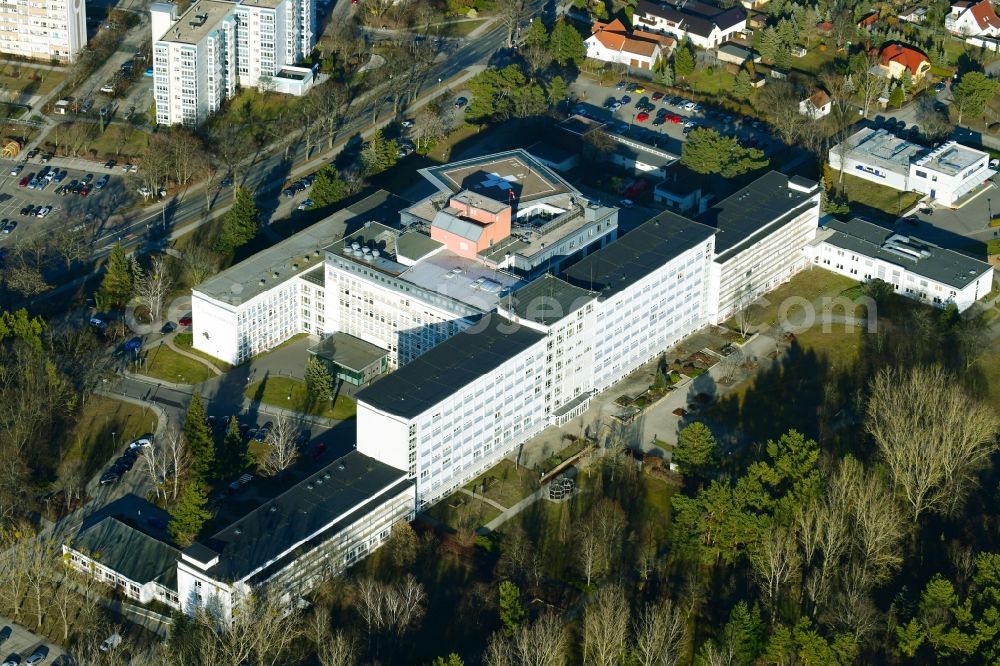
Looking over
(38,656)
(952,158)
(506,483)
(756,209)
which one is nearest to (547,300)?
(506,483)

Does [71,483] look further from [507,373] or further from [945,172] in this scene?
[945,172]

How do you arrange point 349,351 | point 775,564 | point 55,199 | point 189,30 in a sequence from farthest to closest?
point 189,30
point 55,199
point 349,351
point 775,564

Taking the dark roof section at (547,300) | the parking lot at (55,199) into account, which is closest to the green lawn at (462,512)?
the dark roof section at (547,300)

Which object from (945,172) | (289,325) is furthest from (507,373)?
(945,172)

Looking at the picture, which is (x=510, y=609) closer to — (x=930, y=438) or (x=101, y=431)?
(x=930, y=438)

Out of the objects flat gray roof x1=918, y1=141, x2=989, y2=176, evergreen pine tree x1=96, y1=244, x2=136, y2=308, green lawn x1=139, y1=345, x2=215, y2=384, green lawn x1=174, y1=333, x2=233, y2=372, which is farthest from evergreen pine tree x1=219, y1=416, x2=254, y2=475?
flat gray roof x1=918, y1=141, x2=989, y2=176
